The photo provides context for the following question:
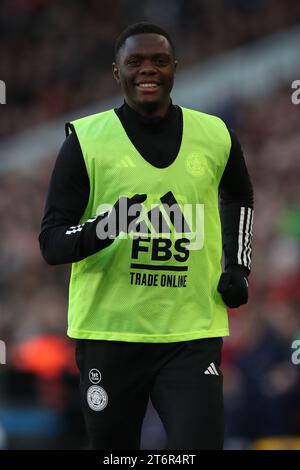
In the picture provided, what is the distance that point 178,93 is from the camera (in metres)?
14.7

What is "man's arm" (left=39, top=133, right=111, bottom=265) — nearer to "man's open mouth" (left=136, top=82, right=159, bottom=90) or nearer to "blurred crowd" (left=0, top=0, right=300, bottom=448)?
"man's open mouth" (left=136, top=82, right=159, bottom=90)

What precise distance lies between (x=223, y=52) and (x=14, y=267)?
4422mm

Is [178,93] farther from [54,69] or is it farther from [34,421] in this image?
[34,421]

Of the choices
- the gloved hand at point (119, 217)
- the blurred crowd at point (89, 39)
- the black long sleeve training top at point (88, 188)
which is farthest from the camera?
the blurred crowd at point (89, 39)

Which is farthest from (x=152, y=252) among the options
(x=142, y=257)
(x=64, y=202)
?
(x=64, y=202)

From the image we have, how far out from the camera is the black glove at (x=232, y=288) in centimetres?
438

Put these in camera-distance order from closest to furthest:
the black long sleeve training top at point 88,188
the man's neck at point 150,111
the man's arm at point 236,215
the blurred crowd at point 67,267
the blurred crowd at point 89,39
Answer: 1. the black long sleeve training top at point 88,188
2. the man's neck at point 150,111
3. the man's arm at point 236,215
4. the blurred crowd at point 67,267
5. the blurred crowd at point 89,39

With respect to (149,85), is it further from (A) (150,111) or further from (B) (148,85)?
(A) (150,111)

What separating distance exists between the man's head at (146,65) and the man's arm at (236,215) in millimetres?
381

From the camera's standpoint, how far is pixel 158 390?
4203 mm

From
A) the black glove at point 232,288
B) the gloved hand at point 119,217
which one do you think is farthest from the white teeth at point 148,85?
the black glove at point 232,288

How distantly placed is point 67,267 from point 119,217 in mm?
8053

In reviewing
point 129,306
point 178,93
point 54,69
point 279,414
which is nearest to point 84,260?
point 129,306

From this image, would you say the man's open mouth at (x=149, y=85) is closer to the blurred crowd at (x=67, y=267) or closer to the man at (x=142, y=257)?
the man at (x=142, y=257)
